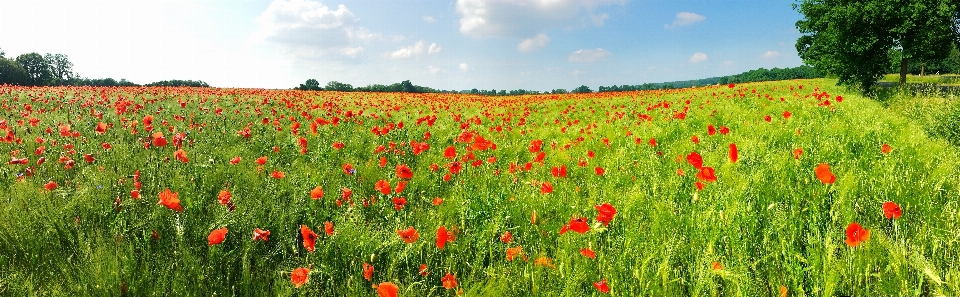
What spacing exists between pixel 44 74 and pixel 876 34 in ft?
235

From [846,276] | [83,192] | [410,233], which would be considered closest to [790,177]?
[846,276]

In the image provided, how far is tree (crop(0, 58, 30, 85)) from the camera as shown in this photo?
36.0 m

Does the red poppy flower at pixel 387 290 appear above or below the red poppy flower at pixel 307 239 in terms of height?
below

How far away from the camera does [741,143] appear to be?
571 cm

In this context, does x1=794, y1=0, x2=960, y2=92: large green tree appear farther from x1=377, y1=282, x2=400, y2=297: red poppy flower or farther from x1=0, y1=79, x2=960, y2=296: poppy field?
x1=377, y1=282, x2=400, y2=297: red poppy flower

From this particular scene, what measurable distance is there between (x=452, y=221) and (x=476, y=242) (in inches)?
17.2

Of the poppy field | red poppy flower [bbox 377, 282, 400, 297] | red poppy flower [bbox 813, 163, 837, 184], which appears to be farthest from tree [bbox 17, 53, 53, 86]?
red poppy flower [bbox 813, 163, 837, 184]

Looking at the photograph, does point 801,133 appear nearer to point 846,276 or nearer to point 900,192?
point 900,192

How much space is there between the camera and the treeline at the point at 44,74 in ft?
97.0

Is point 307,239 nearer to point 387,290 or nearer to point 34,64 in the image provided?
point 387,290

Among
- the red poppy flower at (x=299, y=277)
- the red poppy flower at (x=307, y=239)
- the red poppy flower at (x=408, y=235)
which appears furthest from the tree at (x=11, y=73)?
the red poppy flower at (x=408, y=235)

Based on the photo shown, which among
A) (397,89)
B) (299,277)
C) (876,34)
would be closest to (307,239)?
(299,277)

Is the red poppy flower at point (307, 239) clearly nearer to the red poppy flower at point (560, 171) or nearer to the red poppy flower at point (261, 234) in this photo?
the red poppy flower at point (261, 234)

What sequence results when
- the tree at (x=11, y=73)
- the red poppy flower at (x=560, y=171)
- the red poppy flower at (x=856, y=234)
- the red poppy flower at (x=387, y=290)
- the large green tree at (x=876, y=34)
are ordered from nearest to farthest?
1. the red poppy flower at (x=387, y=290)
2. the red poppy flower at (x=856, y=234)
3. the red poppy flower at (x=560, y=171)
4. the large green tree at (x=876, y=34)
5. the tree at (x=11, y=73)
